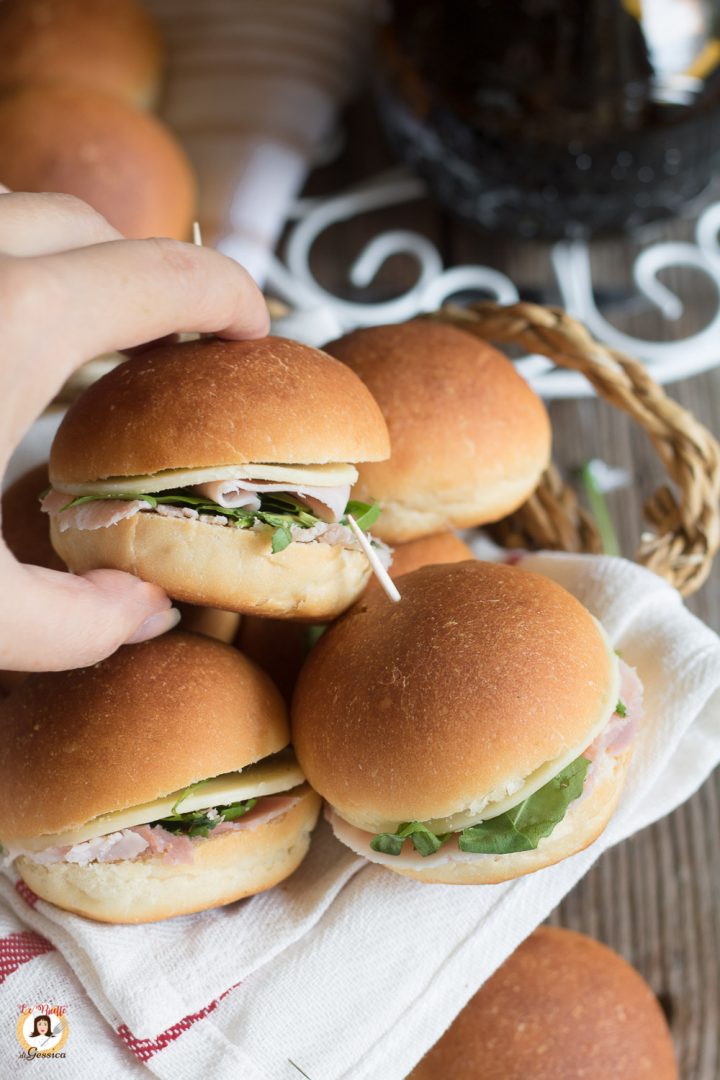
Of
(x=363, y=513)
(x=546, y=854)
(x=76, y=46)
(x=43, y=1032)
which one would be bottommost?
(x=43, y=1032)

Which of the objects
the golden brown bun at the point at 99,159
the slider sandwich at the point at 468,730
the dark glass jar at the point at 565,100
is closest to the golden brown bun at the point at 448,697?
the slider sandwich at the point at 468,730

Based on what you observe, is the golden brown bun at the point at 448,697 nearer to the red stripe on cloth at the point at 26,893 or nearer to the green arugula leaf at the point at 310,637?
the green arugula leaf at the point at 310,637

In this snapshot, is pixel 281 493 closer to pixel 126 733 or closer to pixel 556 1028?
pixel 126 733

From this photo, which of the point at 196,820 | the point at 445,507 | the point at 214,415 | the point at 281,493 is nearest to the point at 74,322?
the point at 214,415

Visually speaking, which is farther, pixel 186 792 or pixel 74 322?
pixel 186 792

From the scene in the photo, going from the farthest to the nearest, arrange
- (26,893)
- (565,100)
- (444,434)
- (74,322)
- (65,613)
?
1. (565,100)
2. (444,434)
3. (26,893)
4. (65,613)
5. (74,322)

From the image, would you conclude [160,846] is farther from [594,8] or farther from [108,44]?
[108,44]

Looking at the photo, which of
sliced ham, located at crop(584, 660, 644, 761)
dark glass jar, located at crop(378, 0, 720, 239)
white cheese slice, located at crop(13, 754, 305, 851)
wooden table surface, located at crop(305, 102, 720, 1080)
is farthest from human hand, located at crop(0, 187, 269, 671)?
dark glass jar, located at crop(378, 0, 720, 239)

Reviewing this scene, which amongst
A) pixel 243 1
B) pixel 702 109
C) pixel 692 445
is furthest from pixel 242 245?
pixel 692 445
